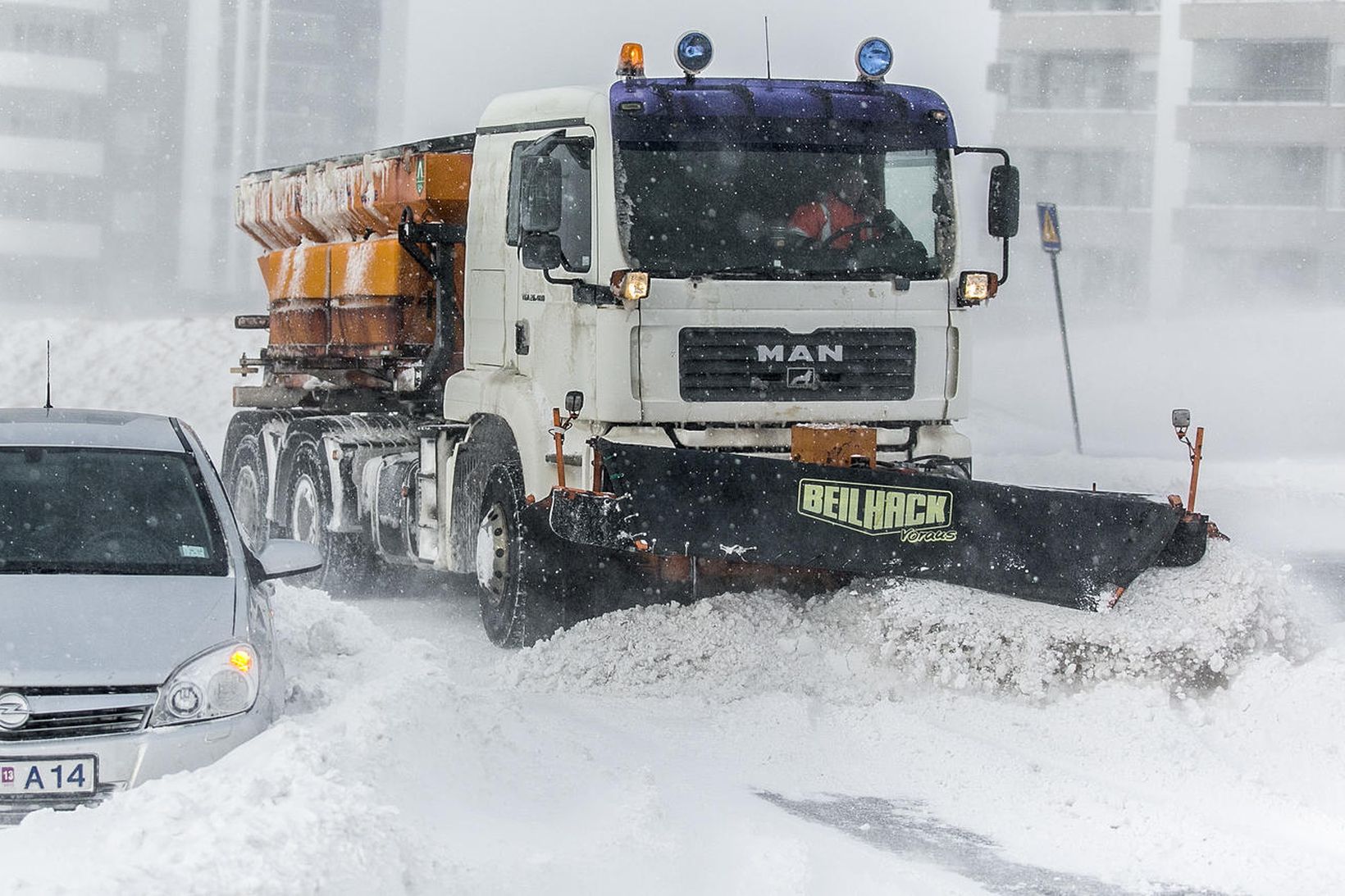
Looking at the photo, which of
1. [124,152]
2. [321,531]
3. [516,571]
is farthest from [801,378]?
[124,152]

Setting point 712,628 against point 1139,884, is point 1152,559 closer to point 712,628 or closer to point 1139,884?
point 712,628

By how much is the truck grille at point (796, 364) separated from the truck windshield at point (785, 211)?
30 centimetres

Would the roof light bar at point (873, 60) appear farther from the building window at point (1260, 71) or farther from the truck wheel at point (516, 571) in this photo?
the building window at point (1260, 71)

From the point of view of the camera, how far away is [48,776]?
16.7 ft

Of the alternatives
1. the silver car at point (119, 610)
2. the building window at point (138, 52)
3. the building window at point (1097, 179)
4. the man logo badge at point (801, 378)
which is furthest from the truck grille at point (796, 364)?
the building window at point (138, 52)

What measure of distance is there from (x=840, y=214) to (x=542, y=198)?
1.52 metres

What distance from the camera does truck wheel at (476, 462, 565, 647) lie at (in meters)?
8.97

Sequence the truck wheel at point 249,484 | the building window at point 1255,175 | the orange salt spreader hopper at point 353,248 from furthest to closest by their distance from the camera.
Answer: the building window at point 1255,175
the truck wheel at point 249,484
the orange salt spreader hopper at point 353,248

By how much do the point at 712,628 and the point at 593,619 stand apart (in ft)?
2.11

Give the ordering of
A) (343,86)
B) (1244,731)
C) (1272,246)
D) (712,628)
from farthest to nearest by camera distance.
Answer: (343,86)
(1272,246)
(712,628)
(1244,731)

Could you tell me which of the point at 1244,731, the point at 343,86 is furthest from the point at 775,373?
the point at 343,86

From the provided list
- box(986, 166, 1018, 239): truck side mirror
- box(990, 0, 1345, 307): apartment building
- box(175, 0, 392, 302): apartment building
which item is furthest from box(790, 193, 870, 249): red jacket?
box(175, 0, 392, 302): apartment building

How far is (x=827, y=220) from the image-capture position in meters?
8.85

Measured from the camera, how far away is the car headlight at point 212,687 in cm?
534
